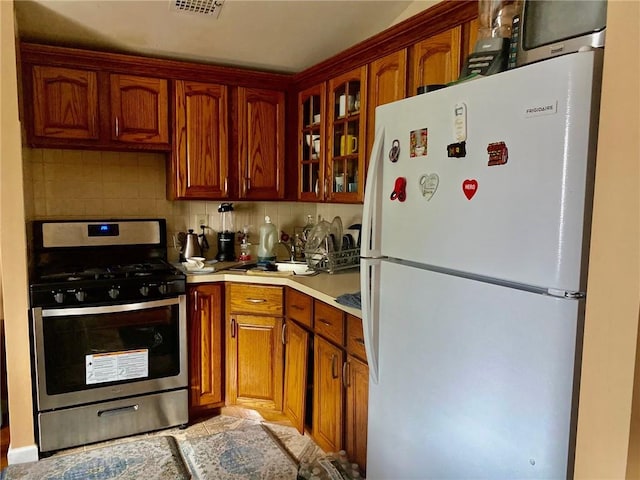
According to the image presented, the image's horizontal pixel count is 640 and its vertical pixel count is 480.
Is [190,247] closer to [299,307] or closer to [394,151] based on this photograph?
[299,307]

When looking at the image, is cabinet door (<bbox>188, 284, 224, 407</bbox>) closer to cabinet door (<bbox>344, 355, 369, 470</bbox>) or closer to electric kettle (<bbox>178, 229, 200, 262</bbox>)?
electric kettle (<bbox>178, 229, 200, 262</bbox>)

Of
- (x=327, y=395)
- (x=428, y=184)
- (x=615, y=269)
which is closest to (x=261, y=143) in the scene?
(x=327, y=395)

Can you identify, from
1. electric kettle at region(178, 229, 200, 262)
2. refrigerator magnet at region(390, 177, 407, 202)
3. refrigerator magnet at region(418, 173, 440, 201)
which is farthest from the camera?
electric kettle at region(178, 229, 200, 262)

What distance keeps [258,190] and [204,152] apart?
43 cm

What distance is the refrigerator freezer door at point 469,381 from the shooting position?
100 centimetres

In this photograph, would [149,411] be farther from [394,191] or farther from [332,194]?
[394,191]

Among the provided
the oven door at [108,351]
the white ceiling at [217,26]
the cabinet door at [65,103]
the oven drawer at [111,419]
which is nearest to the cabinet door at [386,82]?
the white ceiling at [217,26]

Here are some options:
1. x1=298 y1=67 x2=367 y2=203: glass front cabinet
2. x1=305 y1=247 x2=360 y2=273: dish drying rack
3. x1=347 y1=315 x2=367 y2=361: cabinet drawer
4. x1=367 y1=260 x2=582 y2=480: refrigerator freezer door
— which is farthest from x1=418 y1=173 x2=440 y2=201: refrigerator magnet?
x1=305 y1=247 x2=360 y2=273: dish drying rack

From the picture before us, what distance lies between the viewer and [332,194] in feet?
9.15

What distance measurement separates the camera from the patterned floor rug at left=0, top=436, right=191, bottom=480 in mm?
2248

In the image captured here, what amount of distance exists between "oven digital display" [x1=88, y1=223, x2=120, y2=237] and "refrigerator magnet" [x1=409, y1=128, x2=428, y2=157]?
221 centimetres

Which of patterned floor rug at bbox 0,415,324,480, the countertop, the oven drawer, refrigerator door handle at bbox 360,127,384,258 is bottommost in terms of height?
patterned floor rug at bbox 0,415,324,480

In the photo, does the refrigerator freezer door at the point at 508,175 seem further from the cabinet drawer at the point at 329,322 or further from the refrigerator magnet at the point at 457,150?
the cabinet drawer at the point at 329,322

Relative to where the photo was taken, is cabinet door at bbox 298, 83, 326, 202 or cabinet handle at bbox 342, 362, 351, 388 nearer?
cabinet handle at bbox 342, 362, 351, 388
